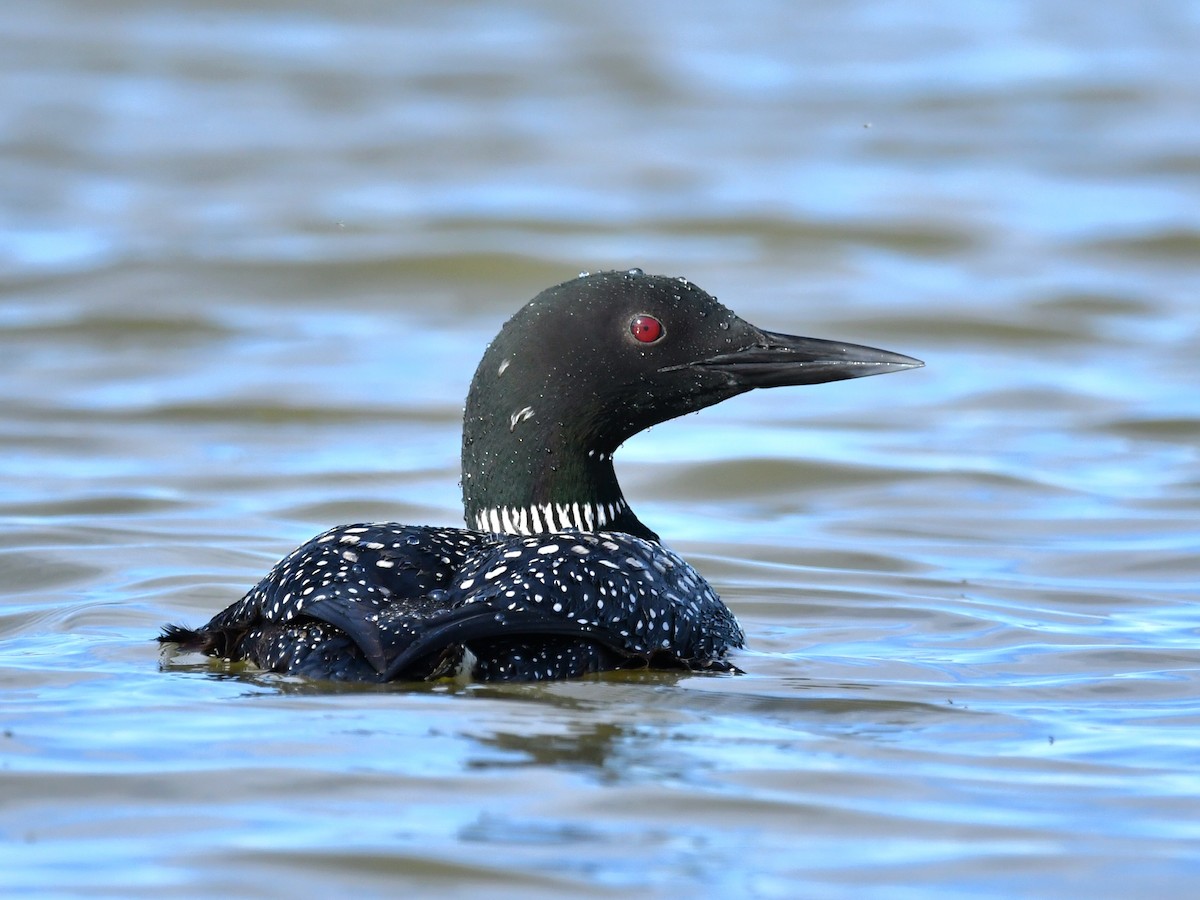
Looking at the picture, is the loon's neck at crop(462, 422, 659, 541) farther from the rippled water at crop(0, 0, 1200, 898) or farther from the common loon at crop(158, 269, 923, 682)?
the rippled water at crop(0, 0, 1200, 898)

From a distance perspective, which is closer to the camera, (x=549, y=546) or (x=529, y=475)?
(x=549, y=546)

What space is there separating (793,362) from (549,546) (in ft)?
3.90

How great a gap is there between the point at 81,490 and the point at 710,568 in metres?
2.34

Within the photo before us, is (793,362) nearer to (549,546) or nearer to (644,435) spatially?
(549,546)

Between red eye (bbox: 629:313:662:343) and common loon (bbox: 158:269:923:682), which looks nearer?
common loon (bbox: 158:269:923:682)

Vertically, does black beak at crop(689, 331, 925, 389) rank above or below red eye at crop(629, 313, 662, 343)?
below

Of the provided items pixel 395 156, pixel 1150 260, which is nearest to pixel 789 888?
pixel 1150 260

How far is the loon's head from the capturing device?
5109 mm

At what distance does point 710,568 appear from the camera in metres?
6.46

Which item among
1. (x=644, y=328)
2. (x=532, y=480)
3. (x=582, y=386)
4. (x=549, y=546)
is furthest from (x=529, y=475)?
(x=549, y=546)

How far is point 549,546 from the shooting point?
14.6 feet

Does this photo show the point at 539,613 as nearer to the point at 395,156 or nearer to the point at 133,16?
the point at 395,156

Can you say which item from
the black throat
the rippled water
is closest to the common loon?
the black throat

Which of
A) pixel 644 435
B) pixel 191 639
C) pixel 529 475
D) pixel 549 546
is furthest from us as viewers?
pixel 644 435
